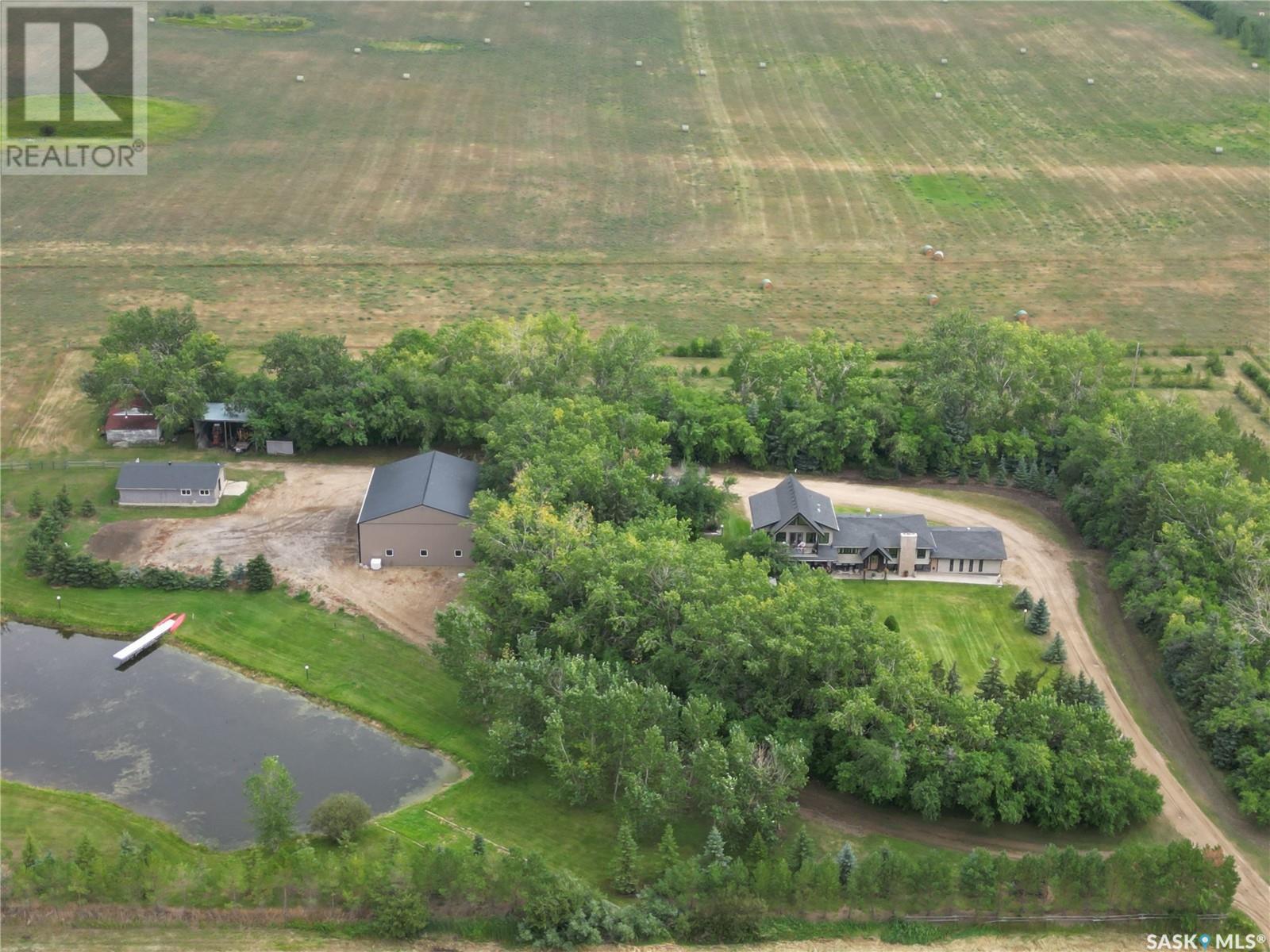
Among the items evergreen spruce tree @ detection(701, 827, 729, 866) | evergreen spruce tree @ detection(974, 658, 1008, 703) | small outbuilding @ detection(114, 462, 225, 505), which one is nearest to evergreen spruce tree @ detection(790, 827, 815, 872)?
evergreen spruce tree @ detection(701, 827, 729, 866)

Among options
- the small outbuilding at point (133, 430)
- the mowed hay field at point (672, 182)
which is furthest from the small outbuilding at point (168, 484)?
the mowed hay field at point (672, 182)

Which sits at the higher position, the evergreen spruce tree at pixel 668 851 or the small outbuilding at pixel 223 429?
the evergreen spruce tree at pixel 668 851

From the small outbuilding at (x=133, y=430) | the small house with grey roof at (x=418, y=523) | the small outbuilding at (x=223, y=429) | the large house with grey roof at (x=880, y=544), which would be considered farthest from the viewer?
the small outbuilding at (x=133, y=430)

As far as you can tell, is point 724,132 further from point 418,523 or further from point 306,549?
point 306,549

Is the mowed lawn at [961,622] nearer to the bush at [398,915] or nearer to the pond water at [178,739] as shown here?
the pond water at [178,739]

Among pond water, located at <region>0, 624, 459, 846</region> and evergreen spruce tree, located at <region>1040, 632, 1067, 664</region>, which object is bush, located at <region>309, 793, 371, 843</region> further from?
evergreen spruce tree, located at <region>1040, 632, 1067, 664</region>

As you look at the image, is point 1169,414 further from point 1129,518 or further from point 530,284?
point 530,284
